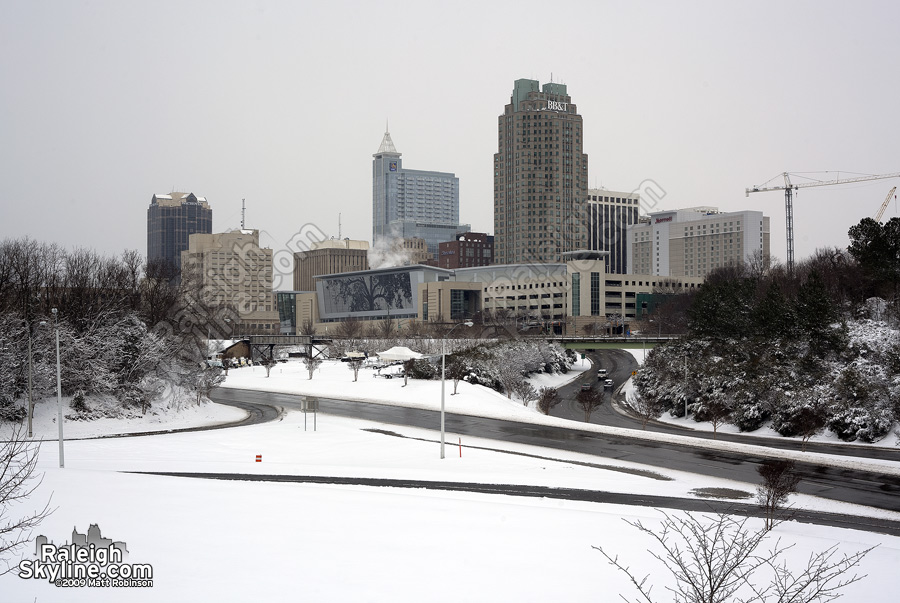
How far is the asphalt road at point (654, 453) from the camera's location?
27.8 metres

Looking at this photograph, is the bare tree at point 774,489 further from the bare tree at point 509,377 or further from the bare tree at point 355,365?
the bare tree at point 355,365

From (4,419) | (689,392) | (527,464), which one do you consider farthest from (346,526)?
(689,392)

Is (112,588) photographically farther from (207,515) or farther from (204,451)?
(204,451)

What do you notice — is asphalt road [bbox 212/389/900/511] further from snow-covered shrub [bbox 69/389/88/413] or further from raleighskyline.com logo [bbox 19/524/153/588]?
raleighskyline.com logo [bbox 19/524/153/588]

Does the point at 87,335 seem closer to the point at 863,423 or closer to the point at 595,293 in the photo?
the point at 863,423

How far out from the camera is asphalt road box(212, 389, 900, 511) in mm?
27828

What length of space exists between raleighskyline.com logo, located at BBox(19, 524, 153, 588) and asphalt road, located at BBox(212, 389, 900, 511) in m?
25.2

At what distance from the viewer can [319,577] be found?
42.9 ft

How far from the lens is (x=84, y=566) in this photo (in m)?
12.3

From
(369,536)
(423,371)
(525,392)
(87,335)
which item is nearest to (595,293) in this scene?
(423,371)

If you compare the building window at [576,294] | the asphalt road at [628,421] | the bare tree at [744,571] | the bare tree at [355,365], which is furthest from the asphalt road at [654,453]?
the building window at [576,294]

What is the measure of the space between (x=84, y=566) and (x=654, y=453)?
30.6m

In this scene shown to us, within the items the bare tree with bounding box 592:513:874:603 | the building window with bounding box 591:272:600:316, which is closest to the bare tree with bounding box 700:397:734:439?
the bare tree with bounding box 592:513:874:603

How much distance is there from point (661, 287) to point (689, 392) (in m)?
126
